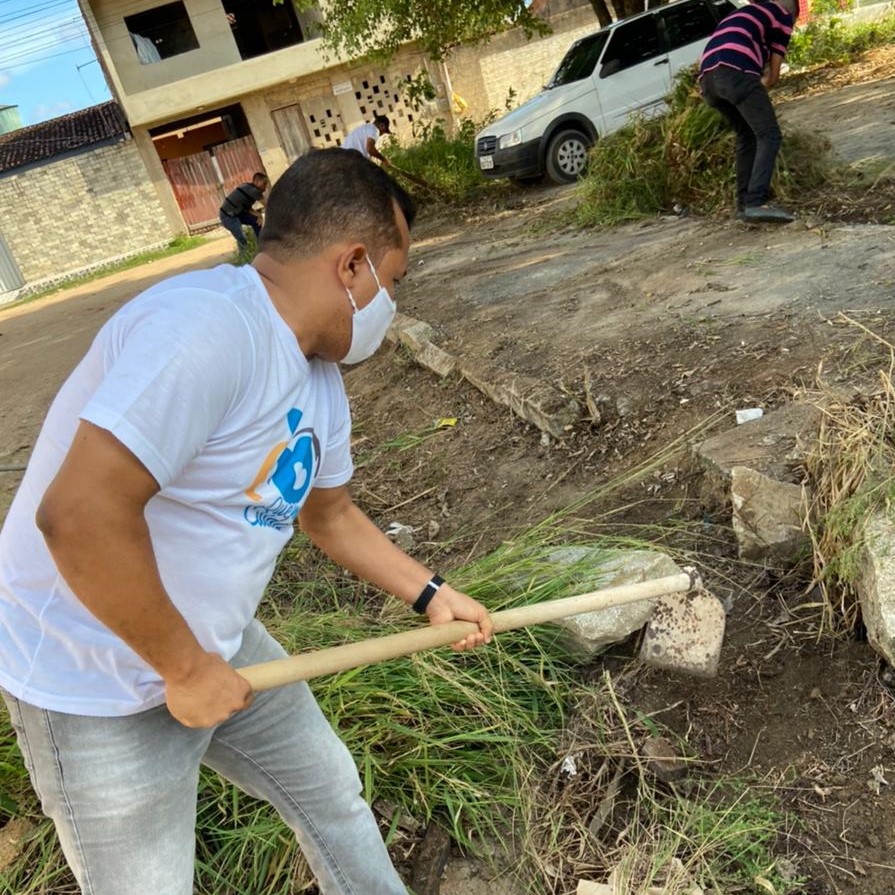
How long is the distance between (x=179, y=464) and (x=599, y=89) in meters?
10.00

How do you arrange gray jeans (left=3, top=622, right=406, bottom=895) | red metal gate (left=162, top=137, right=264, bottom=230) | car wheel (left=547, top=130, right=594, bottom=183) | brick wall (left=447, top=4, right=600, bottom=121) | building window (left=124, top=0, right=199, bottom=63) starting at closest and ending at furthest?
gray jeans (left=3, top=622, right=406, bottom=895)
car wheel (left=547, top=130, right=594, bottom=183)
building window (left=124, top=0, right=199, bottom=63)
brick wall (left=447, top=4, right=600, bottom=121)
red metal gate (left=162, top=137, right=264, bottom=230)

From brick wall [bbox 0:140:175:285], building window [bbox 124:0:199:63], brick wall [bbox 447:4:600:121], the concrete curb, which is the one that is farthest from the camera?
brick wall [bbox 447:4:600:121]

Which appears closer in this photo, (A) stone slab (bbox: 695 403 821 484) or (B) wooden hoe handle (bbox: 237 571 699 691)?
(B) wooden hoe handle (bbox: 237 571 699 691)

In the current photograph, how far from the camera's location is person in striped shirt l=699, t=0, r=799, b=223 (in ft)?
17.0

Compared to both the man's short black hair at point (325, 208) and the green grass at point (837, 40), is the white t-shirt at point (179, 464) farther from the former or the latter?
the green grass at point (837, 40)

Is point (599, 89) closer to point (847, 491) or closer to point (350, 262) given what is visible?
point (847, 491)

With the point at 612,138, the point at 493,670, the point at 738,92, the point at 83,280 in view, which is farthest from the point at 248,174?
the point at 493,670

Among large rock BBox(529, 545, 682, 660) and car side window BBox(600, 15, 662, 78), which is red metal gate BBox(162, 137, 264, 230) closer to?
car side window BBox(600, 15, 662, 78)

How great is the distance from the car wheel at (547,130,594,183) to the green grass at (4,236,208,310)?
35.3ft

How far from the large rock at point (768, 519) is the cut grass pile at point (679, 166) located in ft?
13.6

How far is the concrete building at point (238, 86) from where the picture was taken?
18234 millimetres

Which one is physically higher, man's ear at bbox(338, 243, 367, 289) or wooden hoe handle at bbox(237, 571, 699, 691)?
man's ear at bbox(338, 243, 367, 289)

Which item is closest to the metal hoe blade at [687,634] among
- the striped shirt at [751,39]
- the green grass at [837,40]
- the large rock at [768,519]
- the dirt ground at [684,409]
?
the dirt ground at [684,409]

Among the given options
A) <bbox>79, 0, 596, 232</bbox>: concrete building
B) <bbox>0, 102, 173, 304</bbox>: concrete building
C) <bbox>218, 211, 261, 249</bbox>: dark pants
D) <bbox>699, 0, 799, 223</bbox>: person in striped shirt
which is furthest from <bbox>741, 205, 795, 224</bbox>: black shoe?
<bbox>0, 102, 173, 304</bbox>: concrete building
